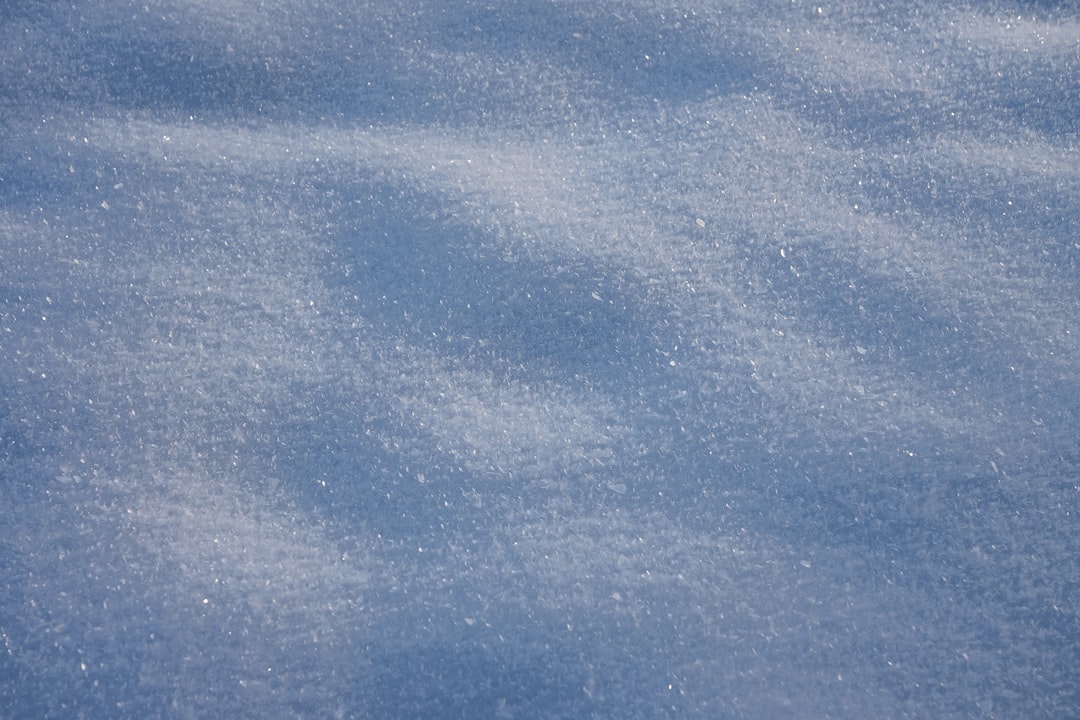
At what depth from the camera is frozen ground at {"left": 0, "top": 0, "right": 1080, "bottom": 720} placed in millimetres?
741

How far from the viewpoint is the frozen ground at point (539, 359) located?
74cm

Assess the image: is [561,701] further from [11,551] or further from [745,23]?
[745,23]

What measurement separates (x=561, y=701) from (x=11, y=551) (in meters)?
0.61

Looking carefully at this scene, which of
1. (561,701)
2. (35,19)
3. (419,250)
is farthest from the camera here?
(35,19)

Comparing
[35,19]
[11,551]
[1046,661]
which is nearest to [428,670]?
[11,551]

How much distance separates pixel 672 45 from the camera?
1055 mm

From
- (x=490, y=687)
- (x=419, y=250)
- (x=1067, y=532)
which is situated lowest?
(x=490, y=687)

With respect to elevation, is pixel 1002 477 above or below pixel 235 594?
above

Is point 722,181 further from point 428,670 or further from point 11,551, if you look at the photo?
point 11,551

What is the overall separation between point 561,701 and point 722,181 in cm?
68

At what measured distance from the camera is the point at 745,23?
1.06 metres

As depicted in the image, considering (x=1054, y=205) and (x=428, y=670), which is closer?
(x=428, y=670)

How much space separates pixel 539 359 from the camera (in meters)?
0.88

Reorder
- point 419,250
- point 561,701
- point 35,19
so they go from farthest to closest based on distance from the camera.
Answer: point 35,19 < point 419,250 < point 561,701
